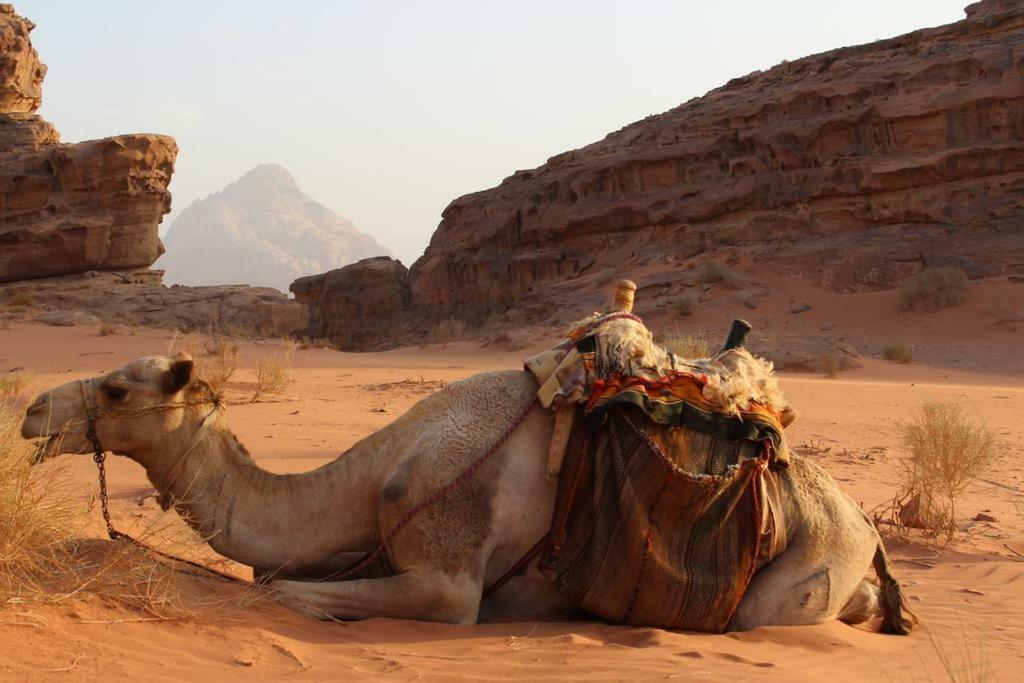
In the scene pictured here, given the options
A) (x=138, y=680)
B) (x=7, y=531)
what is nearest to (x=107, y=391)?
(x=7, y=531)

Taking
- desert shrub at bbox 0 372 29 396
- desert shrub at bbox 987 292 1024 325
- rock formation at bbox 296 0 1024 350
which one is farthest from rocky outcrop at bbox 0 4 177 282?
desert shrub at bbox 987 292 1024 325

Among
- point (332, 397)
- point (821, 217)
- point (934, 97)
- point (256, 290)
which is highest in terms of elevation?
point (934, 97)

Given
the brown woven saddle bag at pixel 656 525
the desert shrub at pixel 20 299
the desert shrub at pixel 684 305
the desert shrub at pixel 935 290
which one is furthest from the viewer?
the desert shrub at pixel 20 299

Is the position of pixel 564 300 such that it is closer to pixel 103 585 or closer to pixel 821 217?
pixel 821 217

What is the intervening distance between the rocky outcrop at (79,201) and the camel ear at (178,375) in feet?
108

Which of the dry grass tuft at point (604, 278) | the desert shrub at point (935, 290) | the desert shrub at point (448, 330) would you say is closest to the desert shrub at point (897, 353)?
the desert shrub at point (935, 290)

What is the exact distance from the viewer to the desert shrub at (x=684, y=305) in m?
29.1

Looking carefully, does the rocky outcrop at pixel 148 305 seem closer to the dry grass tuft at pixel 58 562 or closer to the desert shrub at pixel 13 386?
the desert shrub at pixel 13 386

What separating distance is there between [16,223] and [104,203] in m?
2.92

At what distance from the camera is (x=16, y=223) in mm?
34125

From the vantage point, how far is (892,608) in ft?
14.5

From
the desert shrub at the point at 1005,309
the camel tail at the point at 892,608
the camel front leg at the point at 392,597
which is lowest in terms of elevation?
the camel tail at the point at 892,608

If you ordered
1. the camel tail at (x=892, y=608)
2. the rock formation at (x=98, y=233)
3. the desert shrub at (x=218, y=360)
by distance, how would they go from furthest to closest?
the rock formation at (x=98, y=233), the desert shrub at (x=218, y=360), the camel tail at (x=892, y=608)

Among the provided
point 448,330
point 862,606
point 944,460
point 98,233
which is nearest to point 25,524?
point 862,606
